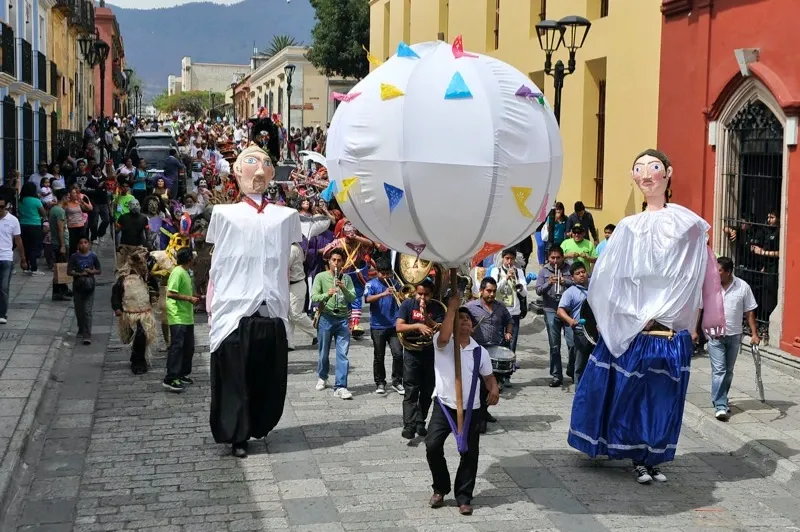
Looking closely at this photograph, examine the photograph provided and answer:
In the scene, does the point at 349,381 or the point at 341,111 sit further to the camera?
the point at 349,381

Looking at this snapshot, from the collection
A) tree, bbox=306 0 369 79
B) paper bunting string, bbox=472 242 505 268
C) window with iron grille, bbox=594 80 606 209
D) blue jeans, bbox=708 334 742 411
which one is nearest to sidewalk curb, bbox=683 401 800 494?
blue jeans, bbox=708 334 742 411

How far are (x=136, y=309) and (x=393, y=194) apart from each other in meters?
5.88

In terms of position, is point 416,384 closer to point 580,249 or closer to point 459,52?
point 459,52

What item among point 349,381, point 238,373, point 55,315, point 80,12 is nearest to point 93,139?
point 80,12

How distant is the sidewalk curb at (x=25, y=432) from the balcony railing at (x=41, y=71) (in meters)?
18.2

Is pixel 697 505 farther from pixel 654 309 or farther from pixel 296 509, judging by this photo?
pixel 296 509

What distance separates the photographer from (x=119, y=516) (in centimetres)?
695

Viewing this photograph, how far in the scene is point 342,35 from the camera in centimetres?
4644

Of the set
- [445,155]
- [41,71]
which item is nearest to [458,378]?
[445,155]

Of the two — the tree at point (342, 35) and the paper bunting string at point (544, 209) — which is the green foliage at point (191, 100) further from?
the paper bunting string at point (544, 209)

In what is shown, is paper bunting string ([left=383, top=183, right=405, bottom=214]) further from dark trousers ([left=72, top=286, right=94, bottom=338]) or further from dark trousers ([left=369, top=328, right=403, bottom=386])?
dark trousers ([left=72, top=286, right=94, bottom=338])

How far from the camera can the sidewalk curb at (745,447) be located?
26.9 feet

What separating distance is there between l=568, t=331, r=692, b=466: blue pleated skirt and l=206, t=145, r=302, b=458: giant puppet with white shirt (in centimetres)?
253

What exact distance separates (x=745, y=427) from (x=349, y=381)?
4.01 m
